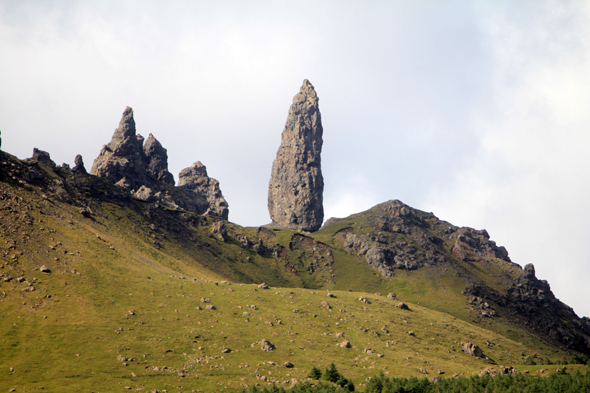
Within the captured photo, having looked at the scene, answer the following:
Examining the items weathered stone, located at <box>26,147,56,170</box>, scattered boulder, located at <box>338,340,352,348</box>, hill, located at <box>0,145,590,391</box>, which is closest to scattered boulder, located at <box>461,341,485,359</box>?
hill, located at <box>0,145,590,391</box>

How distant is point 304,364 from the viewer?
274ft

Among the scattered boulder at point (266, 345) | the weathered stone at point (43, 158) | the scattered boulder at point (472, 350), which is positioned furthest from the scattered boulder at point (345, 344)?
the weathered stone at point (43, 158)

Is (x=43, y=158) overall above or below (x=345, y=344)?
above

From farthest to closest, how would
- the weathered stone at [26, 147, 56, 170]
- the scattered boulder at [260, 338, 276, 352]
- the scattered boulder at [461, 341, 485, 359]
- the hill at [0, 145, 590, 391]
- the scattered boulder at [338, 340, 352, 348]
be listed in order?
1. the weathered stone at [26, 147, 56, 170]
2. the scattered boulder at [461, 341, 485, 359]
3. the scattered boulder at [338, 340, 352, 348]
4. the scattered boulder at [260, 338, 276, 352]
5. the hill at [0, 145, 590, 391]

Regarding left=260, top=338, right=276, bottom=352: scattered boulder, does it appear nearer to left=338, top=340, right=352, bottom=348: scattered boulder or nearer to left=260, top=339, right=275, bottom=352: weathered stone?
left=260, top=339, right=275, bottom=352: weathered stone

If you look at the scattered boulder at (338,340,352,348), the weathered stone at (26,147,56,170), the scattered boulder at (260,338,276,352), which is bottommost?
the scattered boulder at (260,338,276,352)

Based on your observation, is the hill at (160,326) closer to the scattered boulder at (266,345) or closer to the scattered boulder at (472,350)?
the scattered boulder at (266,345)

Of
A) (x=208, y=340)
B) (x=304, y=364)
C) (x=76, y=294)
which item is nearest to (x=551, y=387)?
(x=304, y=364)

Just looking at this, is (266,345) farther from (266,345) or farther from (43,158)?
(43,158)

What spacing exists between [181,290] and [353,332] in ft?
156

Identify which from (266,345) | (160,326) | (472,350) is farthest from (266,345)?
(472,350)

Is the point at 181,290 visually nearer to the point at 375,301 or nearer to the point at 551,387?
the point at 375,301

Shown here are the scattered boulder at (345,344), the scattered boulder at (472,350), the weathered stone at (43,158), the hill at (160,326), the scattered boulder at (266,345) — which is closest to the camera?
the hill at (160,326)

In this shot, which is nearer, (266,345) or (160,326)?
(266,345)
